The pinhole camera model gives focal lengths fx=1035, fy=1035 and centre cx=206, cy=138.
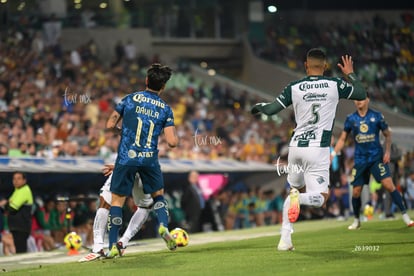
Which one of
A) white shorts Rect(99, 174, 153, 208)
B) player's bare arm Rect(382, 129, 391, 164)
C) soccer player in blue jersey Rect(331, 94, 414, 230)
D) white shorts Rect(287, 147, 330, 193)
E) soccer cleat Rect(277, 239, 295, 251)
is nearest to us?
white shorts Rect(287, 147, 330, 193)

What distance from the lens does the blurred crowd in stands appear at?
31.2 m

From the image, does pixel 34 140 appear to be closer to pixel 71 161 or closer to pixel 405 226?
pixel 71 161

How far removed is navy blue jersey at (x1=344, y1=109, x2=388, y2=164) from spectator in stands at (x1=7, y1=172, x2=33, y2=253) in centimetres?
604

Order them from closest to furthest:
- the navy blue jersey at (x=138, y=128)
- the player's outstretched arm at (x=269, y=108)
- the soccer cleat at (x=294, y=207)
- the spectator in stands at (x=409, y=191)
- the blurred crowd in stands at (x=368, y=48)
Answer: the soccer cleat at (x=294, y=207) → the player's outstretched arm at (x=269, y=108) → the navy blue jersey at (x=138, y=128) → the spectator in stands at (x=409, y=191) → the blurred crowd in stands at (x=368, y=48)

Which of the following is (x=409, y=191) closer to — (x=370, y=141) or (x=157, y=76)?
(x=370, y=141)

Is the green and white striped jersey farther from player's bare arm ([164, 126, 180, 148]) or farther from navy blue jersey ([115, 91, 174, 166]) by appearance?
navy blue jersey ([115, 91, 174, 166])

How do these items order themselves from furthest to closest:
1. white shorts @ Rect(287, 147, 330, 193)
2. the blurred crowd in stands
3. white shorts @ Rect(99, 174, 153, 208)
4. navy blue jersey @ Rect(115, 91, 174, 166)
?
the blurred crowd in stands → white shorts @ Rect(99, 174, 153, 208) → navy blue jersey @ Rect(115, 91, 174, 166) → white shorts @ Rect(287, 147, 330, 193)

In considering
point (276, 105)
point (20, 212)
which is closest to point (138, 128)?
point (276, 105)

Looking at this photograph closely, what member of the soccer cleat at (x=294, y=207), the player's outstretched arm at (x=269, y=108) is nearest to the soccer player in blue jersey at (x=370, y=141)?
the player's outstretched arm at (x=269, y=108)

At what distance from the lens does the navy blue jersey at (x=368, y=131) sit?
17.6 metres

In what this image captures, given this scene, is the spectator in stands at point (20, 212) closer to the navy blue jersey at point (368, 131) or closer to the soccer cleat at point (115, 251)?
the navy blue jersey at point (368, 131)

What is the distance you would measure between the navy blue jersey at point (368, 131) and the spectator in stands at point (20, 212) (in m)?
6.04

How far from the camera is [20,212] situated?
19.2m

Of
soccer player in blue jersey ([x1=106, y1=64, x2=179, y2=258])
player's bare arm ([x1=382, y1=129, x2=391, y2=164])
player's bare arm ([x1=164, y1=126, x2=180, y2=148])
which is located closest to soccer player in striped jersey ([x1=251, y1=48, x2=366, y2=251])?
player's bare arm ([x1=164, y1=126, x2=180, y2=148])
